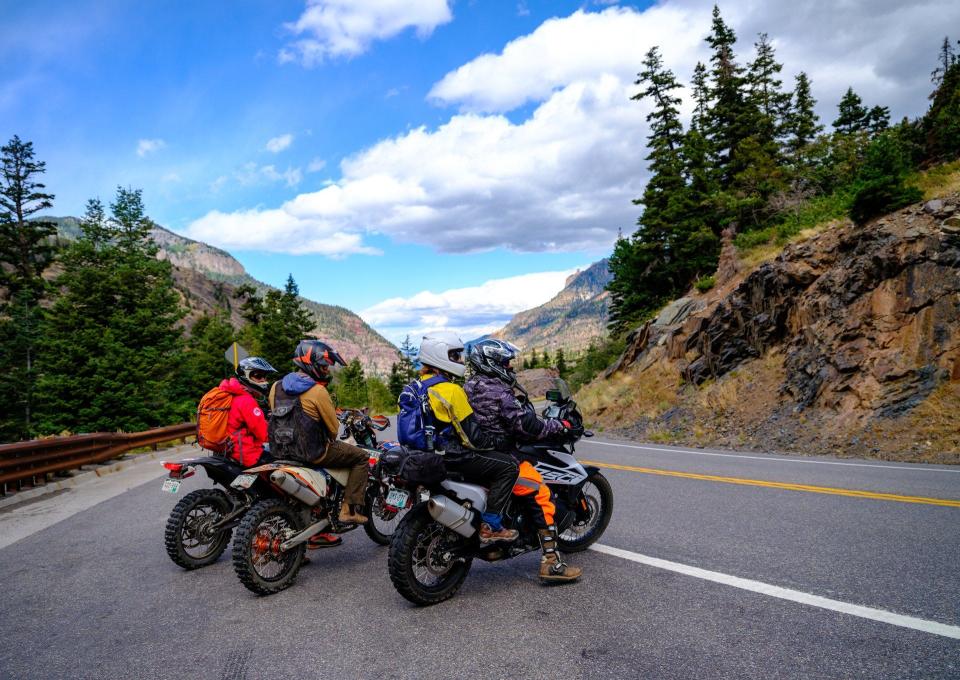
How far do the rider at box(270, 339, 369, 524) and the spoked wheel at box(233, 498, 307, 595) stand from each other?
555 millimetres

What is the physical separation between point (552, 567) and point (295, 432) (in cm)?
258

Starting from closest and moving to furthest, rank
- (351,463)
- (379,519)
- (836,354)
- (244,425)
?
(351,463) < (244,425) < (379,519) < (836,354)

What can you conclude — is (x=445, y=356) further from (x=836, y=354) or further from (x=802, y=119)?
(x=802, y=119)

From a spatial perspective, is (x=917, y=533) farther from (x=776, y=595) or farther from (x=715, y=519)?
(x=776, y=595)

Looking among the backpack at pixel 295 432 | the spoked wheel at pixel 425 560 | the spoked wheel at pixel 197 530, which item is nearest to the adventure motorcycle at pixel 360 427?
the backpack at pixel 295 432

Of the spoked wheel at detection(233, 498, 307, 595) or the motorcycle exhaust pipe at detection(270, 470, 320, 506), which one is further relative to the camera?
the motorcycle exhaust pipe at detection(270, 470, 320, 506)

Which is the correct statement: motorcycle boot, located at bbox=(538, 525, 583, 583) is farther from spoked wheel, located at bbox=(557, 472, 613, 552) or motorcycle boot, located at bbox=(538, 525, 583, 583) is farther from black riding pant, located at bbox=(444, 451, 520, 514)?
spoked wheel, located at bbox=(557, 472, 613, 552)

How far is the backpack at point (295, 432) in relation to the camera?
17.5 feet

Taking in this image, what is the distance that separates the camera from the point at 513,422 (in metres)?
4.80

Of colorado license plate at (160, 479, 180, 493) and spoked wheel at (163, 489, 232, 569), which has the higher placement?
colorado license plate at (160, 479, 180, 493)

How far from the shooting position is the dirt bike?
5590 millimetres

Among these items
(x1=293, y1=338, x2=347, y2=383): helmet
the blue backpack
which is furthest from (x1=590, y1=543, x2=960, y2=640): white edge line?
(x1=293, y1=338, x2=347, y2=383): helmet

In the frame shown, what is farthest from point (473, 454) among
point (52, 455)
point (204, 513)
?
point (52, 455)

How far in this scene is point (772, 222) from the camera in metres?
28.9
